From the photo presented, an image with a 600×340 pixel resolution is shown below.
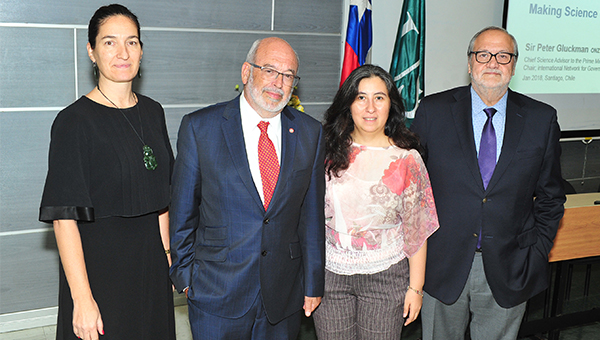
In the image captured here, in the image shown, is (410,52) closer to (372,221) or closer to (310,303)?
(372,221)

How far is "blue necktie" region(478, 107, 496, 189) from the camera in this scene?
2.34 metres

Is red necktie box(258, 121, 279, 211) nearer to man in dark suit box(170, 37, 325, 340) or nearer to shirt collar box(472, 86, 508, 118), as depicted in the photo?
man in dark suit box(170, 37, 325, 340)

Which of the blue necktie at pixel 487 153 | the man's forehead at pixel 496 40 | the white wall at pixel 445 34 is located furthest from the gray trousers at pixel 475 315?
the white wall at pixel 445 34

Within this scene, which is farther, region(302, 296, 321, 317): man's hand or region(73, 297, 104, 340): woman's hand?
region(302, 296, 321, 317): man's hand

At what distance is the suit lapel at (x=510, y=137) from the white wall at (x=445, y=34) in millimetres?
2635

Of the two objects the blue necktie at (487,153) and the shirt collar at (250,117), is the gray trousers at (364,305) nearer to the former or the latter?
the blue necktie at (487,153)

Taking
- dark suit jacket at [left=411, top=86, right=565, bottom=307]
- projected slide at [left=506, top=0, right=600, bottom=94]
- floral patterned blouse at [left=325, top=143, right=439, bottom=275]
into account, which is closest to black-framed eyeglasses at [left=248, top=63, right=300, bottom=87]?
floral patterned blouse at [left=325, top=143, right=439, bottom=275]

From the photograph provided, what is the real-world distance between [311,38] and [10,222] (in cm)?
282

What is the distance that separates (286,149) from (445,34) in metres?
3.70

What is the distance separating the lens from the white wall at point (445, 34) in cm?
490

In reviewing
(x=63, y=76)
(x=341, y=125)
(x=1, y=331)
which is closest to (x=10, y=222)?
(x=1, y=331)

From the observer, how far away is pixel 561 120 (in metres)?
5.73

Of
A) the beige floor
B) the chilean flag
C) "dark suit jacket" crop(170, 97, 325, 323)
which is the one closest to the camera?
"dark suit jacket" crop(170, 97, 325, 323)

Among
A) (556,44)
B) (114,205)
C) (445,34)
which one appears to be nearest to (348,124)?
(114,205)
